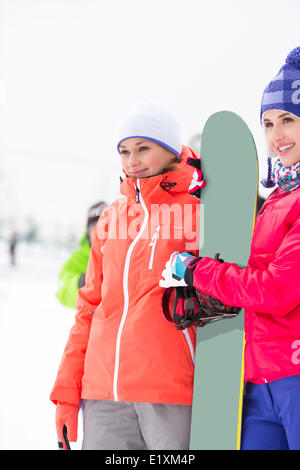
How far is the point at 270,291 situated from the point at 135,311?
392 mm

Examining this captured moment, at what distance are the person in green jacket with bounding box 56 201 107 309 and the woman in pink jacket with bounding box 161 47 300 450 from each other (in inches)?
48.3

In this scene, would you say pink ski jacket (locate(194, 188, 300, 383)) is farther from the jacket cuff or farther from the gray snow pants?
the gray snow pants

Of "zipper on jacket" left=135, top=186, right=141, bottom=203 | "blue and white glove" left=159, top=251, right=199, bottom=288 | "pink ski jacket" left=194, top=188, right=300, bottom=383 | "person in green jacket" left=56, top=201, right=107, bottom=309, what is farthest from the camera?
"person in green jacket" left=56, top=201, right=107, bottom=309

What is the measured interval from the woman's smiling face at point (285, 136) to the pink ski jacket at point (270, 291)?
10 centimetres

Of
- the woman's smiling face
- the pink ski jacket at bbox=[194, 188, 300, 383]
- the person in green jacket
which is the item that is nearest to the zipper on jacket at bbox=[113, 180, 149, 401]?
the pink ski jacket at bbox=[194, 188, 300, 383]

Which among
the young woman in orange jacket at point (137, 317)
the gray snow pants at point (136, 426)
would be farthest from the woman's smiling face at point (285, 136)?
the gray snow pants at point (136, 426)

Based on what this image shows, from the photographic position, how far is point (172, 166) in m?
1.28

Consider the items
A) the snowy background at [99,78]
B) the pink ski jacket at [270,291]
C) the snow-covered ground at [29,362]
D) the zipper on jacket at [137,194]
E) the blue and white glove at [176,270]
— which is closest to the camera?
the pink ski jacket at [270,291]

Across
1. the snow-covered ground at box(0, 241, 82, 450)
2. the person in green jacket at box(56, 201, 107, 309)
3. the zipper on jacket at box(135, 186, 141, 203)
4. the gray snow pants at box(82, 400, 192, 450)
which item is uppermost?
the zipper on jacket at box(135, 186, 141, 203)

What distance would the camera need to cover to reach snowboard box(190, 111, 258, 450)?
1.09 metres

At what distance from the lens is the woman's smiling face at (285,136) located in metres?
1.05

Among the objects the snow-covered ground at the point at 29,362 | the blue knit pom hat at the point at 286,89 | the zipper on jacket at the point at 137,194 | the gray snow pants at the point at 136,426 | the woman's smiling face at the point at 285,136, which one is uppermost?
the blue knit pom hat at the point at 286,89

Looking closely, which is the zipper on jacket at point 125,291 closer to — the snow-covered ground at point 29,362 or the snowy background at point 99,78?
the snowy background at point 99,78
